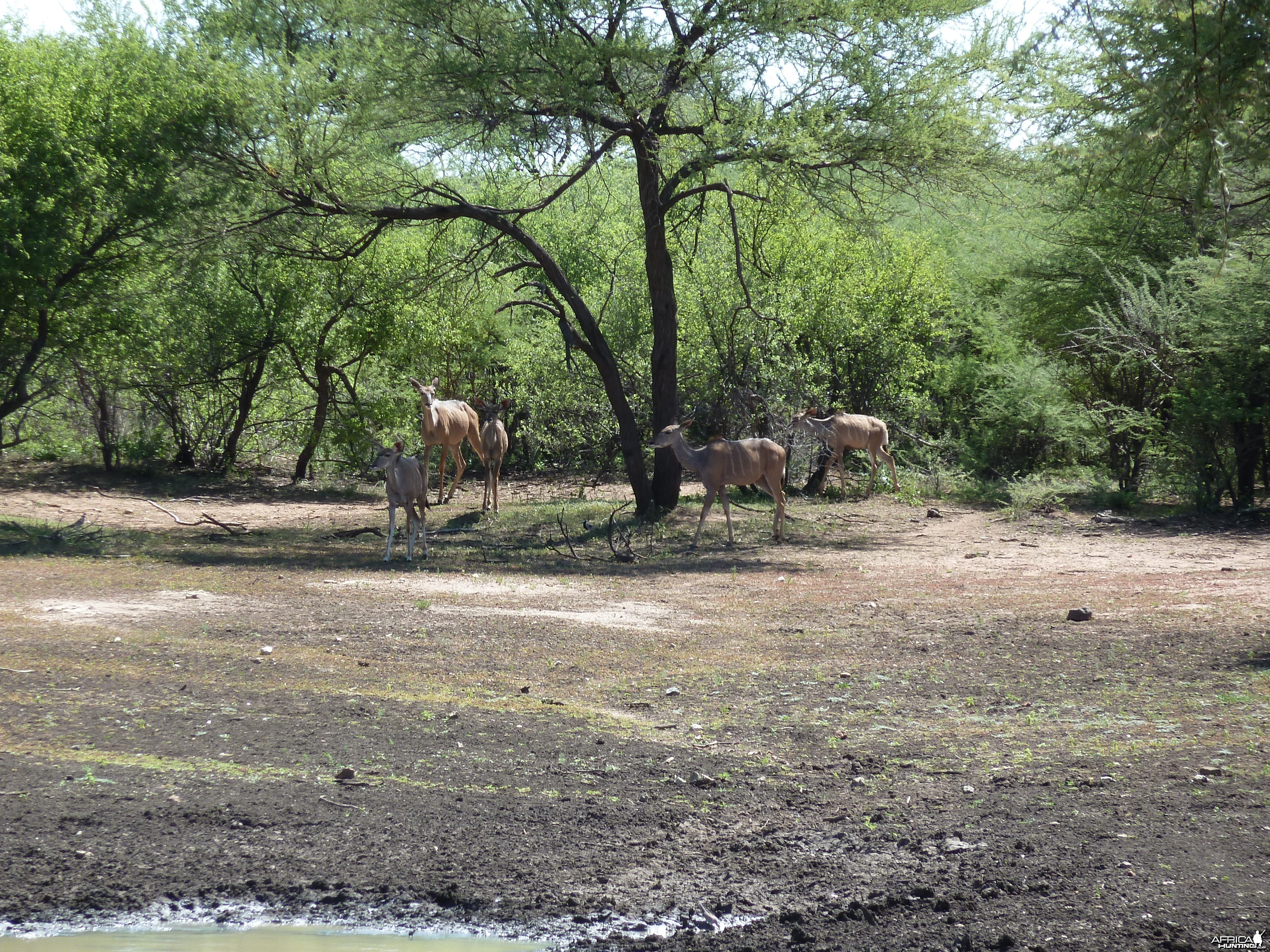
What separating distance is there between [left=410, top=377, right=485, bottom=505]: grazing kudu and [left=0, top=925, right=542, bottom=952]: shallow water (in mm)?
12480

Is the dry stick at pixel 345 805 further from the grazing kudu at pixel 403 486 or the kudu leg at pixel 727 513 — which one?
the kudu leg at pixel 727 513

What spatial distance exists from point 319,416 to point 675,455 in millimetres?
8383

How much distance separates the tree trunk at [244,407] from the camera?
21.7 meters

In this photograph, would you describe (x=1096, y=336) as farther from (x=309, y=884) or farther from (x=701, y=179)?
(x=309, y=884)

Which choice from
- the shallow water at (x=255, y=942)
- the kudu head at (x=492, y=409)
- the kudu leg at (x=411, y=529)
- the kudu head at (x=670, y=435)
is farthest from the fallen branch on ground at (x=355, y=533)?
the shallow water at (x=255, y=942)

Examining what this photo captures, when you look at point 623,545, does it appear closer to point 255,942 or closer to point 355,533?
point 355,533

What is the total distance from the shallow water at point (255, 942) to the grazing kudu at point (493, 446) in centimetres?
1392

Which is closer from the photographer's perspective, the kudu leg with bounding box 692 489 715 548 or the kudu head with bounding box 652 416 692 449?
the kudu leg with bounding box 692 489 715 548

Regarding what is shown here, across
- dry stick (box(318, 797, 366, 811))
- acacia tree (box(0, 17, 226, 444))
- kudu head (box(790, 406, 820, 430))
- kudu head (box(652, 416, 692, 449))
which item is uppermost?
acacia tree (box(0, 17, 226, 444))

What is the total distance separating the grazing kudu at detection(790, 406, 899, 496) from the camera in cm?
1961

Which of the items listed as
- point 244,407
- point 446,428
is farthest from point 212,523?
point 244,407

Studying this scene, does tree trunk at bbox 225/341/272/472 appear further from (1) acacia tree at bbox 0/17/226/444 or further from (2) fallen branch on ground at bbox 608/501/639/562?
(2) fallen branch on ground at bbox 608/501/639/562

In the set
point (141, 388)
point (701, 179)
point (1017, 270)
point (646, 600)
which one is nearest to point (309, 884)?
point (646, 600)

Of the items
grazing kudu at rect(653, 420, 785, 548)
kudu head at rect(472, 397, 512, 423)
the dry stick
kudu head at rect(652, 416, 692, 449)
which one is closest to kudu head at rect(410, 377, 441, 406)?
kudu head at rect(472, 397, 512, 423)
